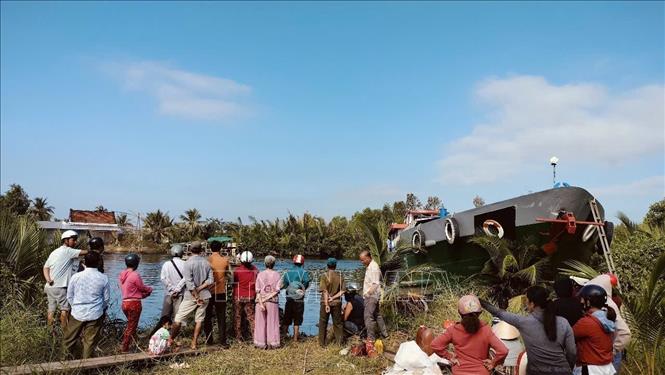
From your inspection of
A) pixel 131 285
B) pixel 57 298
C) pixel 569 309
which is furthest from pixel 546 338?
pixel 57 298

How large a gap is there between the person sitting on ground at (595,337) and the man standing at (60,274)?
6.27 metres

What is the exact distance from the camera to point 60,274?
7262 mm

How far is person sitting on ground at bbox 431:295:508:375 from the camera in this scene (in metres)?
4.25

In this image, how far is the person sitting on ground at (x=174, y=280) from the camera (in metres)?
7.74

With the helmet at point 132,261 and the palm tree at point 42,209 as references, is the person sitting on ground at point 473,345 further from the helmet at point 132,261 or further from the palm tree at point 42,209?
the palm tree at point 42,209

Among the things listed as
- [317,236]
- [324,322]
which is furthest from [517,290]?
[317,236]

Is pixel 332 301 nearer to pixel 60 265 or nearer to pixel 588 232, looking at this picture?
pixel 60 265

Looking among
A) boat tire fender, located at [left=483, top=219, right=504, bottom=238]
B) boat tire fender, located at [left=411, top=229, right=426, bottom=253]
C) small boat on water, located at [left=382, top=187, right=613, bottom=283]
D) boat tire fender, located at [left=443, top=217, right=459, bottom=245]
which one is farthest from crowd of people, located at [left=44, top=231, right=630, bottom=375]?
boat tire fender, located at [left=411, top=229, right=426, bottom=253]

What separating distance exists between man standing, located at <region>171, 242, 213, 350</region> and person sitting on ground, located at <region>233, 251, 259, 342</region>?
784 mm

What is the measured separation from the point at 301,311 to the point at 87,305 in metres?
3.50

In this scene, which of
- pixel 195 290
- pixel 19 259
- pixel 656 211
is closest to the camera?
pixel 195 290

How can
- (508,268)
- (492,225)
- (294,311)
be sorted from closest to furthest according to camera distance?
(294,311)
(508,268)
(492,225)

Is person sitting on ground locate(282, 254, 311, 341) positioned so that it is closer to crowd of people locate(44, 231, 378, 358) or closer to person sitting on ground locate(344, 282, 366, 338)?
crowd of people locate(44, 231, 378, 358)

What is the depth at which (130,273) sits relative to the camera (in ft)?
24.1
